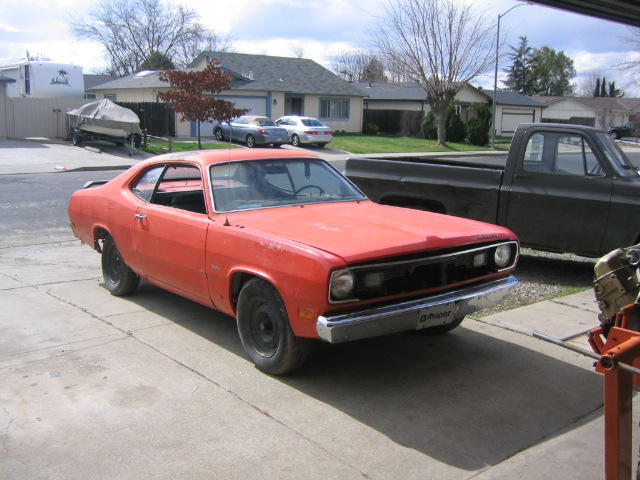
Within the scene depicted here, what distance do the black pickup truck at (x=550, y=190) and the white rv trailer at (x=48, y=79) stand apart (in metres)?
33.0

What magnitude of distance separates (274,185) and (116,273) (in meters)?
2.27

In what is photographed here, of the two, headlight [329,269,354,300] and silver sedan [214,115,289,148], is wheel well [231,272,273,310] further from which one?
silver sedan [214,115,289,148]

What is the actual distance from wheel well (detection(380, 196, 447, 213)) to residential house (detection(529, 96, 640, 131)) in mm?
61313

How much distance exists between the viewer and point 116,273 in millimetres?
7105

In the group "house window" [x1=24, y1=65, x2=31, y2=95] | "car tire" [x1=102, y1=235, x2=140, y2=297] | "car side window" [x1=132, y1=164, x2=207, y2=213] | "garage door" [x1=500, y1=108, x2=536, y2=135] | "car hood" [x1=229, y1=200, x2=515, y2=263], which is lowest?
"car tire" [x1=102, y1=235, x2=140, y2=297]

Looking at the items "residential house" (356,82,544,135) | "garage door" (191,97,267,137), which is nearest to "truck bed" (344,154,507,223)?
"garage door" (191,97,267,137)

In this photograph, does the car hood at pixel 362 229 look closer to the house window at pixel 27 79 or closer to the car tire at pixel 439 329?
the car tire at pixel 439 329

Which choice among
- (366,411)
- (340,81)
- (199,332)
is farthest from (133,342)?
(340,81)

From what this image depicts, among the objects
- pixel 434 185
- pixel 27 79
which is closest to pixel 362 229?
pixel 434 185

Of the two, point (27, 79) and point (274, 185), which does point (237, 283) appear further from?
point (27, 79)

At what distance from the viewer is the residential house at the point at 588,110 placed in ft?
227

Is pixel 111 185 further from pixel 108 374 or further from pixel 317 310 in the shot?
pixel 317 310

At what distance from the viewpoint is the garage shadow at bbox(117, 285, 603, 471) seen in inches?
162

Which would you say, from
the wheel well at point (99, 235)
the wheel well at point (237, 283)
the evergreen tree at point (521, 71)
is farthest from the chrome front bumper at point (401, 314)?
the evergreen tree at point (521, 71)
